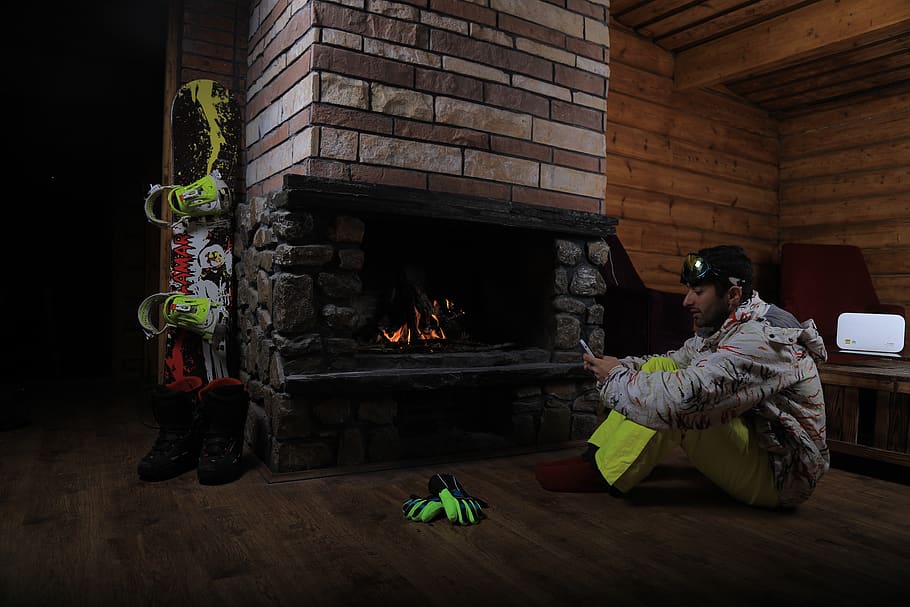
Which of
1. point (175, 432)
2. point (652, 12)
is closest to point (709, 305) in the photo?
point (175, 432)

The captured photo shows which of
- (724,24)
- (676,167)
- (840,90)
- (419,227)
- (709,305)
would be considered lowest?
(709,305)

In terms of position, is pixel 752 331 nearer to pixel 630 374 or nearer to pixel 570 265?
pixel 630 374

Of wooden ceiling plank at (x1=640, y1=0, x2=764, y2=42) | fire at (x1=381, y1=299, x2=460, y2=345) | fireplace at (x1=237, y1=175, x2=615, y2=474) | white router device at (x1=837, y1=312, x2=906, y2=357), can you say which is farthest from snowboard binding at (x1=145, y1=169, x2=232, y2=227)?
wooden ceiling plank at (x1=640, y1=0, x2=764, y2=42)

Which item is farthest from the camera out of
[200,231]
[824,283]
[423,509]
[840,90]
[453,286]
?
[840,90]

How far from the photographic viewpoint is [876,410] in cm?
Result: 257

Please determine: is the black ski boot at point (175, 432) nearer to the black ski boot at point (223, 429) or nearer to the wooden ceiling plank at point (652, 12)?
the black ski boot at point (223, 429)

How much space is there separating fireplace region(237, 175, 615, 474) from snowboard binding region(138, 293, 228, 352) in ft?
0.41

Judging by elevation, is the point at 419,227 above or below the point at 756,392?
above

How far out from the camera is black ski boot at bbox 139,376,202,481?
2.25 meters

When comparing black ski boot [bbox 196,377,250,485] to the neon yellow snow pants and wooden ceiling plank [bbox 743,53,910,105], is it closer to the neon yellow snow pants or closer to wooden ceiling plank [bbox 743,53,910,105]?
the neon yellow snow pants

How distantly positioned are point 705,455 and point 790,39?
3.57 meters

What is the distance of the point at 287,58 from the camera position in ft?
8.33

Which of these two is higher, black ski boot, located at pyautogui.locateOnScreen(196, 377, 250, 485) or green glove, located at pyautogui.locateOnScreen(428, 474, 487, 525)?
black ski boot, located at pyautogui.locateOnScreen(196, 377, 250, 485)

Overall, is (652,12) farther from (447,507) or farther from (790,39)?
(447,507)
